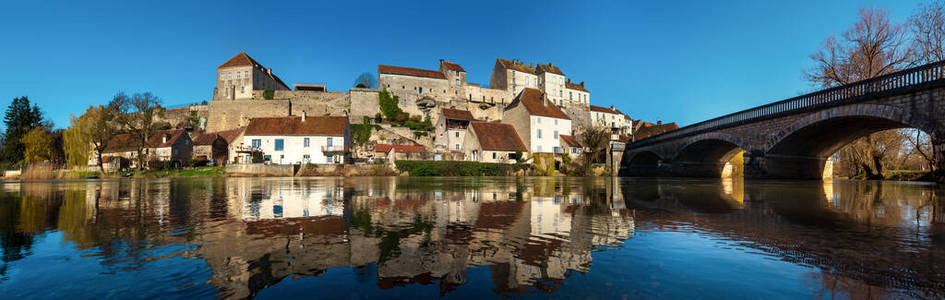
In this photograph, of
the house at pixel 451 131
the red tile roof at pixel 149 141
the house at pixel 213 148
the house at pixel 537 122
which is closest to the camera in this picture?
the house at pixel 537 122

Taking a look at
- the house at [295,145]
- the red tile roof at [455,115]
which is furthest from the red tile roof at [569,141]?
the house at [295,145]

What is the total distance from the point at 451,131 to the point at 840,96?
4246 cm

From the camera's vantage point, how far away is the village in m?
47.1

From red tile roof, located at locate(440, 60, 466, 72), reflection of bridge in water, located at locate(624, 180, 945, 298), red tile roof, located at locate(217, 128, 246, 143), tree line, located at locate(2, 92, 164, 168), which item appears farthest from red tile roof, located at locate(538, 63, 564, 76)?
reflection of bridge in water, located at locate(624, 180, 945, 298)

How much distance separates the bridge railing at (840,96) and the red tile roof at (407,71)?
54.7m

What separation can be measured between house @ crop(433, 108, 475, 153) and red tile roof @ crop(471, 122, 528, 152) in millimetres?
4740

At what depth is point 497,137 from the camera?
50.3 m

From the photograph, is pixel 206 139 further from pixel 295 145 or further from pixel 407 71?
pixel 407 71

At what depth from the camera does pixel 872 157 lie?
2734 cm

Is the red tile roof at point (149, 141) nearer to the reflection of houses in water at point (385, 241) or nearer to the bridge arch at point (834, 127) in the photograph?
the reflection of houses in water at point (385, 241)

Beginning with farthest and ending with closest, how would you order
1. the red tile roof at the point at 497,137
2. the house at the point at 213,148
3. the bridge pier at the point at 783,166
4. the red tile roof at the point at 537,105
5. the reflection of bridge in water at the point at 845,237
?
the house at the point at 213,148 → the red tile roof at the point at 537,105 → the red tile roof at the point at 497,137 → the bridge pier at the point at 783,166 → the reflection of bridge in water at the point at 845,237

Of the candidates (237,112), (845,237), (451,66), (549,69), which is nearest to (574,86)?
(549,69)

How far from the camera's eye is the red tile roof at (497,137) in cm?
4814

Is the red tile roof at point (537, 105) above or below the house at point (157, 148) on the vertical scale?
above
